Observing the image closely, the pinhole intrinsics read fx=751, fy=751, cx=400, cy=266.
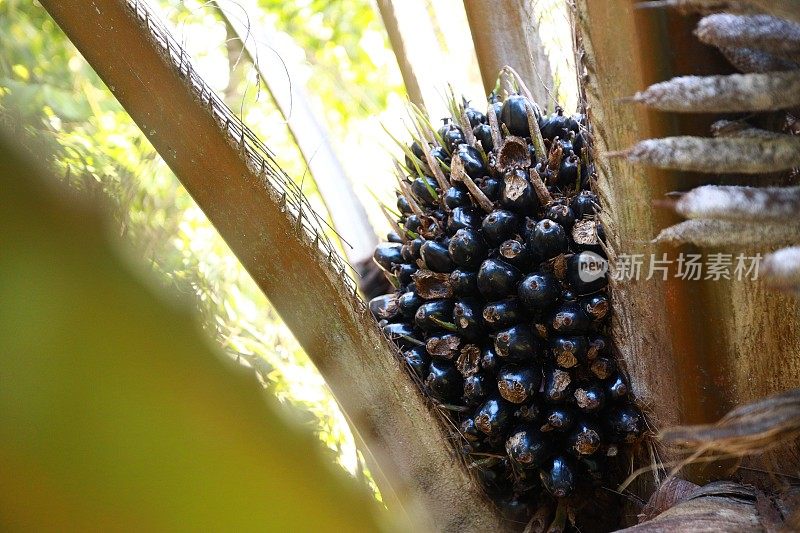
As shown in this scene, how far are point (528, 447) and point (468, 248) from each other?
27 centimetres

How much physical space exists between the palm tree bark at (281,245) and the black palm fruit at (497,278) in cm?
15

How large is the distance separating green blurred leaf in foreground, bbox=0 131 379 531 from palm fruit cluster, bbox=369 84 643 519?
590 mm

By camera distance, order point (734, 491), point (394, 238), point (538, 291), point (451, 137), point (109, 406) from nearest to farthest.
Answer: point (109, 406) → point (734, 491) → point (538, 291) → point (451, 137) → point (394, 238)

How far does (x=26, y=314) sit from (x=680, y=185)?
2.07 ft

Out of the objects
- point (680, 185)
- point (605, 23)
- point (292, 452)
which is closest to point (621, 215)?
point (680, 185)

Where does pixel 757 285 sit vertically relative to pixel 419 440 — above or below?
above

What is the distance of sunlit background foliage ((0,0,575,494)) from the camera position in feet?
1.60

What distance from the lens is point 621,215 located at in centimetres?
87

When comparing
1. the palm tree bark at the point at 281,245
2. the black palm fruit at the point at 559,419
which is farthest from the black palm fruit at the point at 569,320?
the palm tree bark at the point at 281,245

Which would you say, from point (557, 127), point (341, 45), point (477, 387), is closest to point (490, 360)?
point (477, 387)

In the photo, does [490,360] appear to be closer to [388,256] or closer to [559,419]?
[559,419]

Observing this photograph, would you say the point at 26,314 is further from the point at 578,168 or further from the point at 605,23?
the point at 578,168

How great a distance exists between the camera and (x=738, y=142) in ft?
2.15

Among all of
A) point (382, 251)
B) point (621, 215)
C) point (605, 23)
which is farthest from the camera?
point (382, 251)
